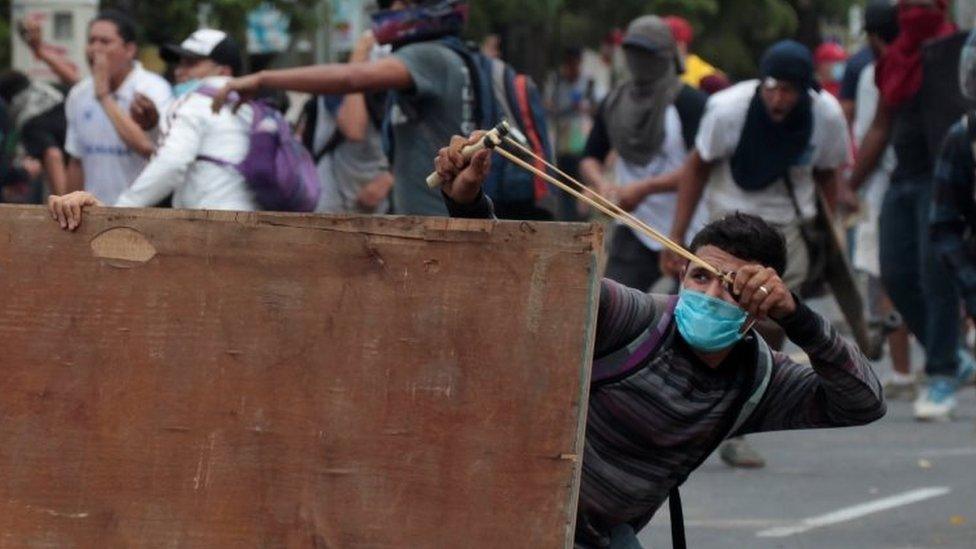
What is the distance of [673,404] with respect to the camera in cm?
468

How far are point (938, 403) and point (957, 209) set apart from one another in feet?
8.09

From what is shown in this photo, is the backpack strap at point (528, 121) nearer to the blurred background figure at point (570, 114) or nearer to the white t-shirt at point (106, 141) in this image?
the white t-shirt at point (106, 141)

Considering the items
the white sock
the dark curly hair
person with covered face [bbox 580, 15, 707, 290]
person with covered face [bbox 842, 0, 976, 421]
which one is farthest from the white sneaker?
the dark curly hair

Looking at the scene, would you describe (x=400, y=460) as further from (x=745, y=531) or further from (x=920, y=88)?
(x=920, y=88)

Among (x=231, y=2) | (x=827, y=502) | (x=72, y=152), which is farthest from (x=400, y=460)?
(x=231, y=2)

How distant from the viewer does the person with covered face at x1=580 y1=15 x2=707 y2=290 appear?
9.87m

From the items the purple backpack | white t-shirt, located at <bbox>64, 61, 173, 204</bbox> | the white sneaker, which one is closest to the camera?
the purple backpack

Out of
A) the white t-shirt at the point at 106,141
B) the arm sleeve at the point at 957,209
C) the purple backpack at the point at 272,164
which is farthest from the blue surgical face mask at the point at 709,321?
the white t-shirt at the point at 106,141

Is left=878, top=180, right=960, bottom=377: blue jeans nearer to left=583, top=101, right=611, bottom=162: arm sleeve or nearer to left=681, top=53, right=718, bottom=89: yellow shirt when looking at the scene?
left=583, top=101, right=611, bottom=162: arm sleeve

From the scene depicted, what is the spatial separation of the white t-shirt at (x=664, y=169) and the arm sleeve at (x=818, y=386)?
508cm

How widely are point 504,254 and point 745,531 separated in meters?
3.73

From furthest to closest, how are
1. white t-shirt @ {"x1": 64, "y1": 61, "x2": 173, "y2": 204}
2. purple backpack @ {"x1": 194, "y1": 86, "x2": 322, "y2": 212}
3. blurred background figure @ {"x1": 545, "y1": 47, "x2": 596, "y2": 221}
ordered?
blurred background figure @ {"x1": 545, "y1": 47, "x2": 596, "y2": 221}
white t-shirt @ {"x1": 64, "y1": 61, "x2": 173, "y2": 204}
purple backpack @ {"x1": 194, "y1": 86, "x2": 322, "y2": 212}

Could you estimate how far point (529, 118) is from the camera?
326 inches

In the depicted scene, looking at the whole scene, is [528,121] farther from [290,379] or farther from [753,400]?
[290,379]
